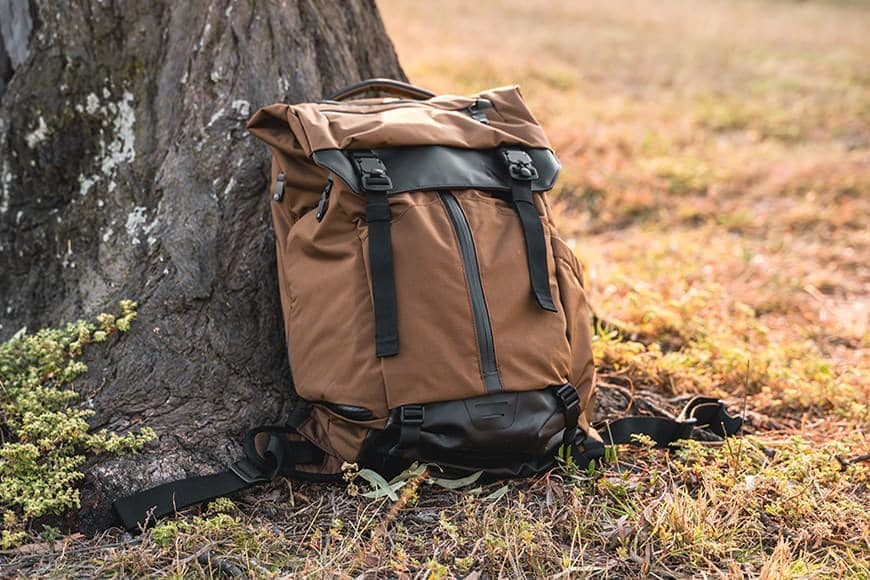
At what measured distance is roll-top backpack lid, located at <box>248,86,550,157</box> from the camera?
2.65 metres

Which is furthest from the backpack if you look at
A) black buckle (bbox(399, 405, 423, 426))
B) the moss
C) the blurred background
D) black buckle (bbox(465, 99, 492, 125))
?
the blurred background

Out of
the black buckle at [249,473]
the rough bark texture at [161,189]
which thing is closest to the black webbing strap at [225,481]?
the black buckle at [249,473]

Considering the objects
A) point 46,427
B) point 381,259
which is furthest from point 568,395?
point 46,427

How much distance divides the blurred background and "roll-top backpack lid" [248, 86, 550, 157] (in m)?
1.19

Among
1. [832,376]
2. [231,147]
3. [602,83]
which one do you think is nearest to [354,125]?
[231,147]

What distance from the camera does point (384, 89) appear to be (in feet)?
10.9

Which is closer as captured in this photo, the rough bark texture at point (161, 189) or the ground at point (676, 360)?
the ground at point (676, 360)

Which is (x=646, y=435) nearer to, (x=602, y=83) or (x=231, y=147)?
(x=231, y=147)

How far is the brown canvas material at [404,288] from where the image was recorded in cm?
255

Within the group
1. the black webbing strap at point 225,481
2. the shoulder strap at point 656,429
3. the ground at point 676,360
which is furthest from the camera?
the shoulder strap at point 656,429

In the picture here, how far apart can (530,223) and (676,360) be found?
1.29m

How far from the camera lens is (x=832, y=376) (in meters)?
3.75

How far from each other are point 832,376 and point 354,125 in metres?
2.46

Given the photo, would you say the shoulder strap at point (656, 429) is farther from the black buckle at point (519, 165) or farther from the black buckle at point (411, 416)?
the black buckle at point (519, 165)
